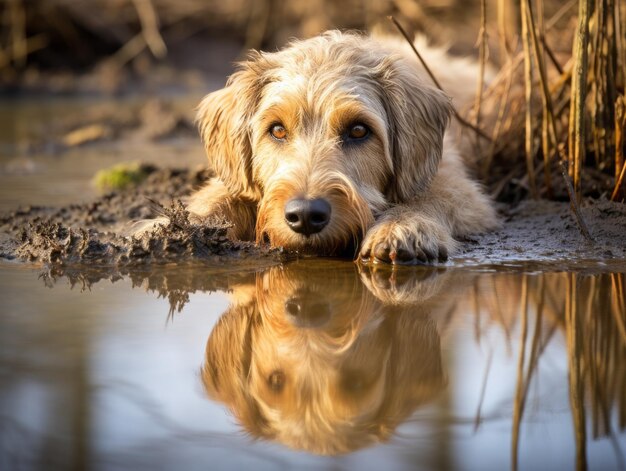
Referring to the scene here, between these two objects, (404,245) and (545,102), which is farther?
(545,102)

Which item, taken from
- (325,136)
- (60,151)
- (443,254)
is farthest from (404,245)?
(60,151)

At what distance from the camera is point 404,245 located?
4469 mm

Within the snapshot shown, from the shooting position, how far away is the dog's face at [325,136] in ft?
14.9

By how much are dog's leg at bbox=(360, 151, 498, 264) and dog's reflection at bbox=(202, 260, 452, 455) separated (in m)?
0.31

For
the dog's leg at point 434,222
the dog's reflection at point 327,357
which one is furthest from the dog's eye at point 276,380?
the dog's leg at point 434,222

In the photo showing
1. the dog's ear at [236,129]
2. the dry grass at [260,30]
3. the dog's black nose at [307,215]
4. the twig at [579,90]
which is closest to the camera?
the dog's black nose at [307,215]

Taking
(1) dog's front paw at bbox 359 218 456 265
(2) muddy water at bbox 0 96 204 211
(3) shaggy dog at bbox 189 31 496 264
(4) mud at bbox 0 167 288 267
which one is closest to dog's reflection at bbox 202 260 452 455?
(1) dog's front paw at bbox 359 218 456 265

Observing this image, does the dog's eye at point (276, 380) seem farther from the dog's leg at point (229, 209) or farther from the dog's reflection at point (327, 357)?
the dog's leg at point (229, 209)

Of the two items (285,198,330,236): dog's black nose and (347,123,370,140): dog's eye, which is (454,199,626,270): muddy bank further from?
(347,123,370,140): dog's eye

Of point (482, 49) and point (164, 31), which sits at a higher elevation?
point (164, 31)

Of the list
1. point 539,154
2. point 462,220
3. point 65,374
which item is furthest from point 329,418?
point 539,154

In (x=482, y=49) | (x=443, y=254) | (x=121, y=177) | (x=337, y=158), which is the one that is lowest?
(x=443, y=254)

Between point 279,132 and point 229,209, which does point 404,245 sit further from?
point 229,209

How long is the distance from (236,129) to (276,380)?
9.48 ft
